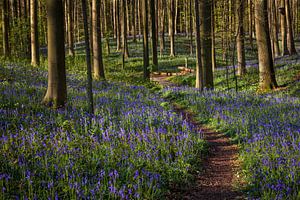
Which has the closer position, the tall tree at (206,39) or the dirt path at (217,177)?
the dirt path at (217,177)

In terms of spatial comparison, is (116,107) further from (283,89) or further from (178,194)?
(283,89)

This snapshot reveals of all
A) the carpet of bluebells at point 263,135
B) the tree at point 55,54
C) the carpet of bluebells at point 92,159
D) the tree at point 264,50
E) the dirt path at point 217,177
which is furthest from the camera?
the tree at point 264,50

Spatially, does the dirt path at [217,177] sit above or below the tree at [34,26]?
A: below

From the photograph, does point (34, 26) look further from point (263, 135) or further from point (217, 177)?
point (217, 177)

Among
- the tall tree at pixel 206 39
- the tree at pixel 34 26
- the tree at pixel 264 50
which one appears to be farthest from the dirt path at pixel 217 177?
the tree at pixel 34 26

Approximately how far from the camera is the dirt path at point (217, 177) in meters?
5.11

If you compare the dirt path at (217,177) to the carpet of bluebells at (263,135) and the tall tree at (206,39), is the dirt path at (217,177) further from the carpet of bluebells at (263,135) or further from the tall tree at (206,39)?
the tall tree at (206,39)

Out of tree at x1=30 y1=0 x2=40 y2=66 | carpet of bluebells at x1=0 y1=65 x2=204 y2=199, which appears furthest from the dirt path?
tree at x1=30 y1=0 x2=40 y2=66

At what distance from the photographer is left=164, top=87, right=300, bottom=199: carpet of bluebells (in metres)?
4.93

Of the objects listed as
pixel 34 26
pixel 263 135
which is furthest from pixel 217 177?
pixel 34 26

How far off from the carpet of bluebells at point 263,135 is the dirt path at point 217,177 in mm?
276

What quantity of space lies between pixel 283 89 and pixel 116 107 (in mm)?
9536

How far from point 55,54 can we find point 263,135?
604cm

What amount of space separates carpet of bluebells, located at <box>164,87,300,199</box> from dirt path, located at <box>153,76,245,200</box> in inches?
10.9
